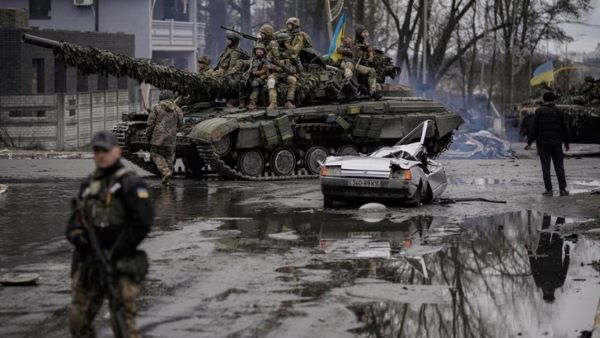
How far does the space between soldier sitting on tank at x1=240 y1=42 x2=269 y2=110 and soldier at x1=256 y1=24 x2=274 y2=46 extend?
4.3 inches

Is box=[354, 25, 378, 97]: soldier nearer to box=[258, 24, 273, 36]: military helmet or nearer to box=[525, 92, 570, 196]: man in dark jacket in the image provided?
box=[258, 24, 273, 36]: military helmet

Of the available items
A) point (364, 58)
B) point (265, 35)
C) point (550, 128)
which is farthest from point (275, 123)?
point (550, 128)

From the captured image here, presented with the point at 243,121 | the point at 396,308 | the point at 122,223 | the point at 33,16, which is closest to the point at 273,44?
the point at 243,121

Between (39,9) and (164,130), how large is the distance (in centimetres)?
2841

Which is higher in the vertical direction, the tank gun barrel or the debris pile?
the tank gun barrel

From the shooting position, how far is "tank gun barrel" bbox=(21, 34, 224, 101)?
20000 mm

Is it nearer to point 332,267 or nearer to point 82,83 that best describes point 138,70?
point 332,267

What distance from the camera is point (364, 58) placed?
26141 mm

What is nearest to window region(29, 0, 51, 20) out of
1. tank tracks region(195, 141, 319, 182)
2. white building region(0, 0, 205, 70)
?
white building region(0, 0, 205, 70)

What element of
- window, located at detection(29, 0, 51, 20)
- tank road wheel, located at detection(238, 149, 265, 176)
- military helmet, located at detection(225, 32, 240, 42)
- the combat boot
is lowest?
tank road wheel, located at detection(238, 149, 265, 176)

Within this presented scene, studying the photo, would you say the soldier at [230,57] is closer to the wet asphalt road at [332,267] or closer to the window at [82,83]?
the wet asphalt road at [332,267]

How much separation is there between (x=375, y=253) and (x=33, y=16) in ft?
122

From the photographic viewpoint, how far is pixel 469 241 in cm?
1411

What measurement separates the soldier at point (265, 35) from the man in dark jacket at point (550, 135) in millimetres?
6336
